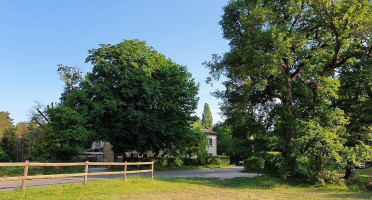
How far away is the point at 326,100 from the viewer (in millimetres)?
15672

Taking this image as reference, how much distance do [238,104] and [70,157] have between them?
16191 mm

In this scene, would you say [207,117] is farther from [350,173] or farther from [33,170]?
[350,173]

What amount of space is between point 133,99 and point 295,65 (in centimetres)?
1601

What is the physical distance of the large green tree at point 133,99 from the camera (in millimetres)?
26266

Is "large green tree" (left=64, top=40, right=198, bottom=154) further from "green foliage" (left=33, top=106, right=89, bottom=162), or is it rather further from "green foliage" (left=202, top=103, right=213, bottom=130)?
"green foliage" (left=202, top=103, right=213, bottom=130)

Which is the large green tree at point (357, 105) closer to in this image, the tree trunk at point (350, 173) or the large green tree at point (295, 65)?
the tree trunk at point (350, 173)

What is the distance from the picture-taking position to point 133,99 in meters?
27.8

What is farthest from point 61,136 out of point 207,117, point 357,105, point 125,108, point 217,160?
point 207,117

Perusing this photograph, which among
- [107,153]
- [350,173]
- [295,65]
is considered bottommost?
[350,173]

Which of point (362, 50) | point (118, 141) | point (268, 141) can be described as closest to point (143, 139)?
point (118, 141)

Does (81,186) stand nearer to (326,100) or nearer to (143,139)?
(326,100)

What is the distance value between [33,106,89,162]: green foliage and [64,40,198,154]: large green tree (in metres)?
1.30

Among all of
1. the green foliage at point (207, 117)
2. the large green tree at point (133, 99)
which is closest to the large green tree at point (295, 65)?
the large green tree at point (133, 99)

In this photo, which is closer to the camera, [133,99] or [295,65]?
[295,65]
